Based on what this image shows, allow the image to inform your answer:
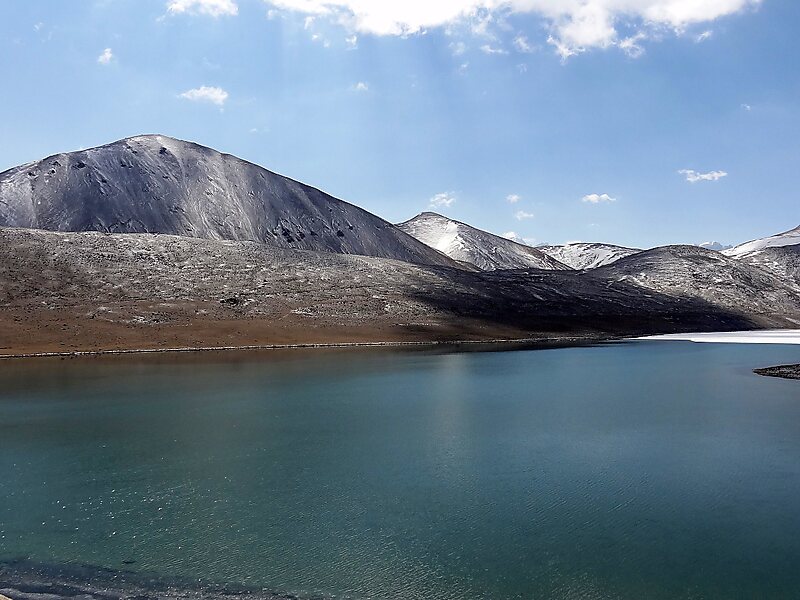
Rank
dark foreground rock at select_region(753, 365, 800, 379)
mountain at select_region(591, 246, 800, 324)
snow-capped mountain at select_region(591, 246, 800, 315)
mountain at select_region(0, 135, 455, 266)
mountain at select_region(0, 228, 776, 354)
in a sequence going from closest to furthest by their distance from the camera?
dark foreground rock at select_region(753, 365, 800, 379), mountain at select_region(0, 228, 776, 354), mountain at select_region(591, 246, 800, 324), snow-capped mountain at select_region(591, 246, 800, 315), mountain at select_region(0, 135, 455, 266)

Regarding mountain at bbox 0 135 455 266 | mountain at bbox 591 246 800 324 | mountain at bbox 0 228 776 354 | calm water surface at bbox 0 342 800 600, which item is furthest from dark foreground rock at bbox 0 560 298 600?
mountain at bbox 0 135 455 266

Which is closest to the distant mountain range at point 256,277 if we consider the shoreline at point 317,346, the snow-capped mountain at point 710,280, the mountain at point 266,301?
the mountain at point 266,301

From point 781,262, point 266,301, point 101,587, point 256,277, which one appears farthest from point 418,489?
point 781,262

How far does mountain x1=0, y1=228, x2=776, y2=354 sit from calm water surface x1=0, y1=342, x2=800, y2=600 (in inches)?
1469

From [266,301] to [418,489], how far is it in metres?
75.3

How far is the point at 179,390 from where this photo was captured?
1468 inches

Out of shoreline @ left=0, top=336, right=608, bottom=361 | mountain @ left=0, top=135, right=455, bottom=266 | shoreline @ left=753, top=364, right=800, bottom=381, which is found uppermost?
mountain @ left=0, top=135, right=455, bottom=266

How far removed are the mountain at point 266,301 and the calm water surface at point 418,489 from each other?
37.3 metres

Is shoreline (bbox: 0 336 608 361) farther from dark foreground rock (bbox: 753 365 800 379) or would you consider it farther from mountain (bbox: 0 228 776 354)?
dark foreground rock (bbox: 753 365 800 379)

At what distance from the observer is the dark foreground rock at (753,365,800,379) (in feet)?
137

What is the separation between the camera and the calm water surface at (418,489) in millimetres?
12281

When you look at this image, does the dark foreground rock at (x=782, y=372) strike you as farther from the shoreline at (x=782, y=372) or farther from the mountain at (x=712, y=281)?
the mountain at (x=712, y=281)

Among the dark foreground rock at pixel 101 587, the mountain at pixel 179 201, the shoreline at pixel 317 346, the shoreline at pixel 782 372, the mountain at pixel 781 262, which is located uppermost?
the mountain at pixel 179 201

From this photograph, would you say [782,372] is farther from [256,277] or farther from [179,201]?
[179,201]
